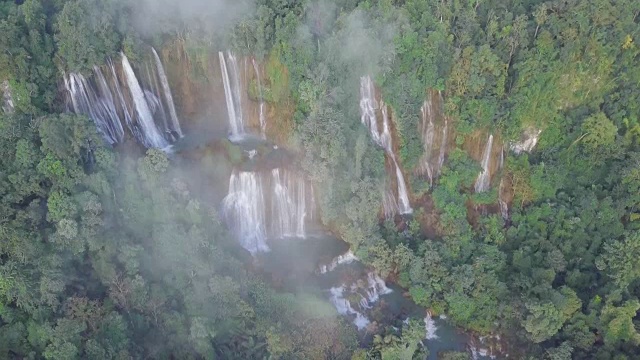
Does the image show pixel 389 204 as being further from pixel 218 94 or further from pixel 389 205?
pixel 218 94

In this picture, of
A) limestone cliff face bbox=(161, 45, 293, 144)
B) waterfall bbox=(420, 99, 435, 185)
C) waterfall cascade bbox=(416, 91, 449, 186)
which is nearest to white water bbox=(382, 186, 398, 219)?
waterfall cascade bbox=(416, 91, 449, 186)

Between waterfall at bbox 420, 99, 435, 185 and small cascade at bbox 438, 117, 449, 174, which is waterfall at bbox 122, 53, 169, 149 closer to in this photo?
waterfall at bbox 420, 99, 435, 185

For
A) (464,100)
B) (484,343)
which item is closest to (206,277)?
(484,343)

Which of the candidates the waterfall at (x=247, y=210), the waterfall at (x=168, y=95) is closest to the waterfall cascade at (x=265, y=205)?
the waterfall at (x=247, y=210)

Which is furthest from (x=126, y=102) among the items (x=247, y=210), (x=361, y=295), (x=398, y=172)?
(x=361, y=295)

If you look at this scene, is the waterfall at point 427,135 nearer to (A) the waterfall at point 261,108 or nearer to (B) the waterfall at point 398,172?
(B) the waterfall at point 398,172
